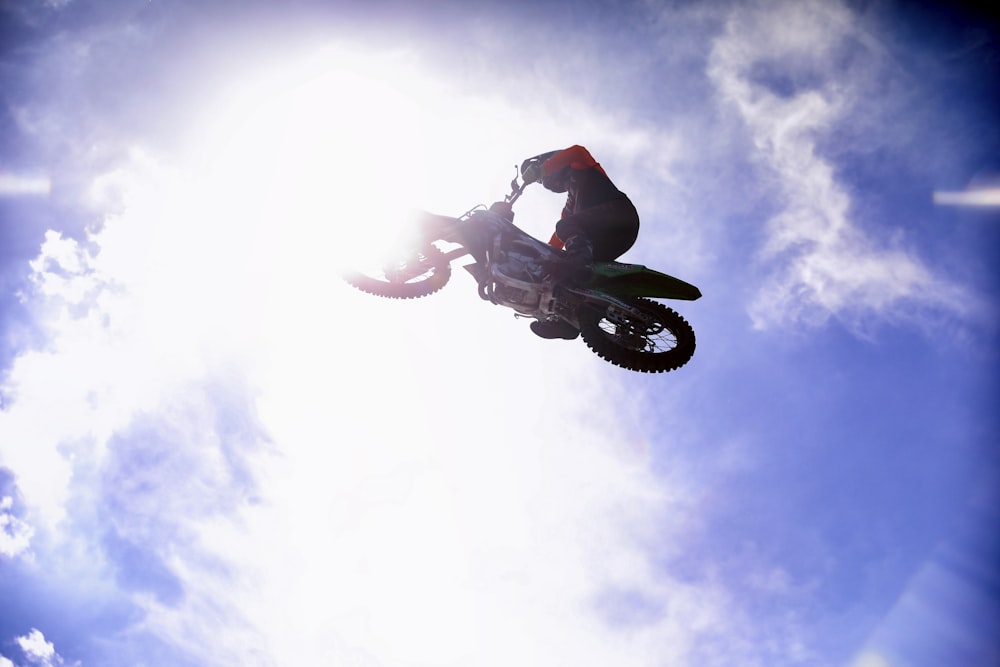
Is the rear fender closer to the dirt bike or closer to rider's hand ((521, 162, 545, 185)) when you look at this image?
the dirt bike

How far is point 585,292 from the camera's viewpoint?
27.1ft

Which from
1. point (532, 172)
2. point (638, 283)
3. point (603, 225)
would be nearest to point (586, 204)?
point (603, 225)

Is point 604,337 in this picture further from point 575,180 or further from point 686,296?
point 575,180

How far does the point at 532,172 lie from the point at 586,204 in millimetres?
1095

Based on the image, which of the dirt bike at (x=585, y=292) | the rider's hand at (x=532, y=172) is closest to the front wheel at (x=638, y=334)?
the dirt bike at (x=585, y=292)

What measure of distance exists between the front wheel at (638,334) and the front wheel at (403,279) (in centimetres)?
301

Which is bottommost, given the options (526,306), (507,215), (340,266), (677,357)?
(677,357)

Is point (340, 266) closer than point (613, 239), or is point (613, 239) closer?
point (613, 239)

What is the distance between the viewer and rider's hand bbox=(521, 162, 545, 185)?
923 centimetres

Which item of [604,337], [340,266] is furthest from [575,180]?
[340,266]

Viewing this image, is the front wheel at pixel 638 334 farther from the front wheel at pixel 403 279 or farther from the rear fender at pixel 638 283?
the front wheel at pixel 403 279

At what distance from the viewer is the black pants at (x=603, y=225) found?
351 inches

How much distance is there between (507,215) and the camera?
930 cm

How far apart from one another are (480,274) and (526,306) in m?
0.95
